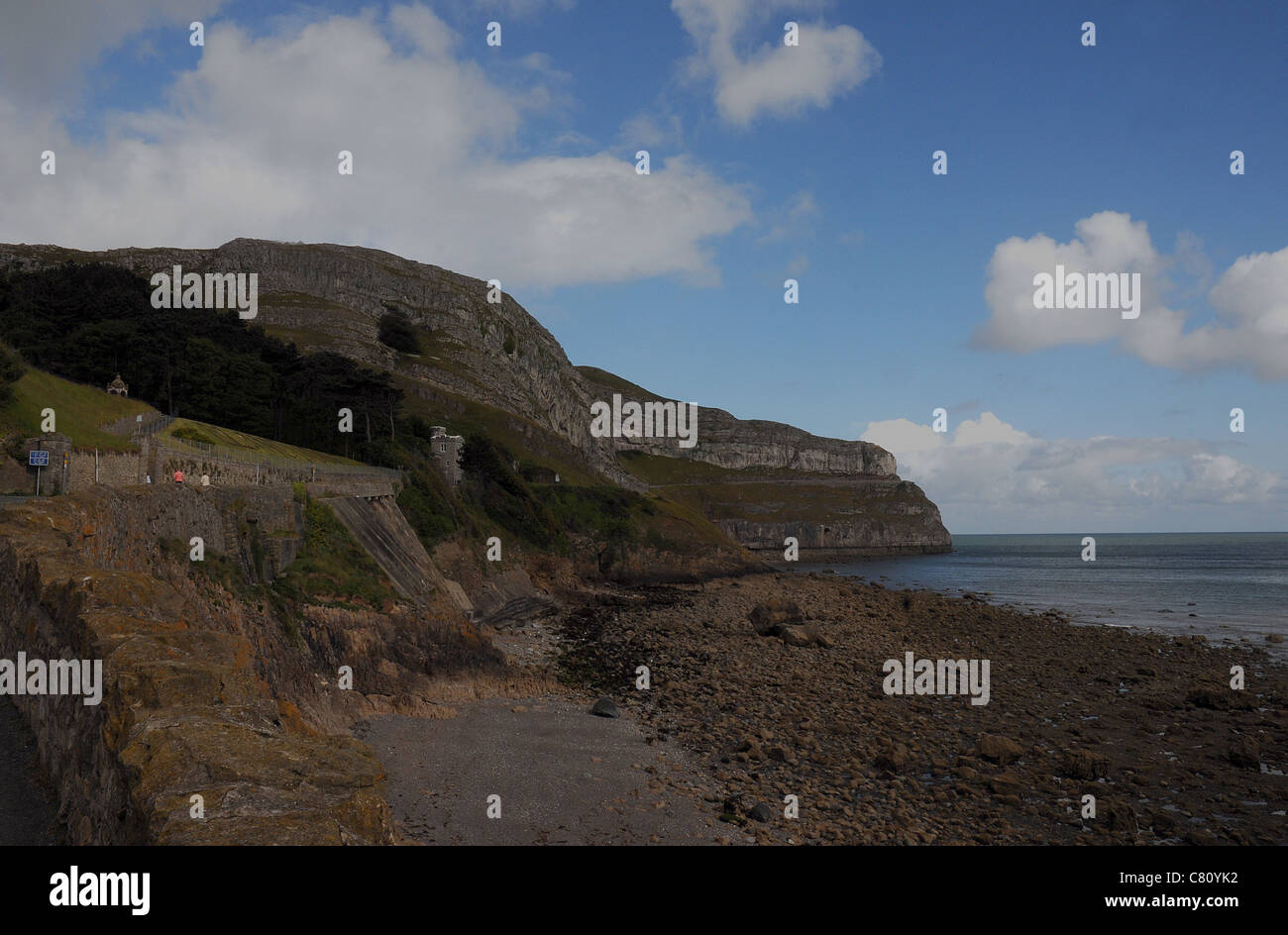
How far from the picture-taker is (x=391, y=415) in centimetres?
6138

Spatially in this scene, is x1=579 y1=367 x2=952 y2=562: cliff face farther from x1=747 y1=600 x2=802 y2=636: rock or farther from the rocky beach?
the rocky beach

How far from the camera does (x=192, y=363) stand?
177 feet

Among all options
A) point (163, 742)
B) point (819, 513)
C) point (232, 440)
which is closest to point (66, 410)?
point (232, 440)

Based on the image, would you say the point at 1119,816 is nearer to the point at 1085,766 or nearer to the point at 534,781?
the point at 1085,766

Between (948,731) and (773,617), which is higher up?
(773,617)

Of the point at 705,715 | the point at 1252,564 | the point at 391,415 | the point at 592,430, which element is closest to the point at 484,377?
the point at 592,430

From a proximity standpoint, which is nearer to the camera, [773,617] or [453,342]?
[773,617]

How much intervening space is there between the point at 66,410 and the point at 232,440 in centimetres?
1066

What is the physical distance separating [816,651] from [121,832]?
36.5 m

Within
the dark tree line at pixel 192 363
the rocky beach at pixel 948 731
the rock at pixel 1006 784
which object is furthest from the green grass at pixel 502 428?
the rock at pixel 1006 784

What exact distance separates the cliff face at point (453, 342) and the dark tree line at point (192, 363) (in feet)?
128

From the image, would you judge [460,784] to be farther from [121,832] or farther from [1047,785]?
[1047,785]

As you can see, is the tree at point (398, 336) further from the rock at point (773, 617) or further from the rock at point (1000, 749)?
the rock at point (1000, 749)
